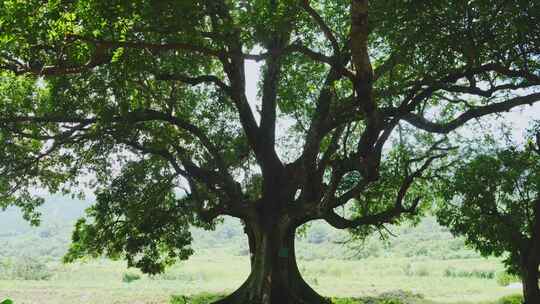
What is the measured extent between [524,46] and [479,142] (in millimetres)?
8073

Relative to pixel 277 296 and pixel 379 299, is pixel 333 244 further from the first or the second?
pixel 277 296

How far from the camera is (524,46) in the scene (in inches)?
461

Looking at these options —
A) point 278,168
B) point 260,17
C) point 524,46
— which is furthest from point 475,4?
point 278,168

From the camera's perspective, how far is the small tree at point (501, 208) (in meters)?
16.0

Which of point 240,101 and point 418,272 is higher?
point 240,101

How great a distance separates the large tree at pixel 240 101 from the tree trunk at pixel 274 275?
0.15ft

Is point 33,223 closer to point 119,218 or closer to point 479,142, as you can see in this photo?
point 119,218

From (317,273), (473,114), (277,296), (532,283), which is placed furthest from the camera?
(317,273)

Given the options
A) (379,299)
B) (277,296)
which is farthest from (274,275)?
(379,299)

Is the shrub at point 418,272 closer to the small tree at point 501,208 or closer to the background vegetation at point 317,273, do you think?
the background vegetation at point 317,273

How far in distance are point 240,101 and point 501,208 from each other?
28.5 feet

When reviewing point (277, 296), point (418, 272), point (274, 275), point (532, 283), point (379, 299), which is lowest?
point (379, 299)

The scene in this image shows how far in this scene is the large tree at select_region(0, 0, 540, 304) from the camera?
1071 centimetres

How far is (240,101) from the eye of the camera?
1778 cm
